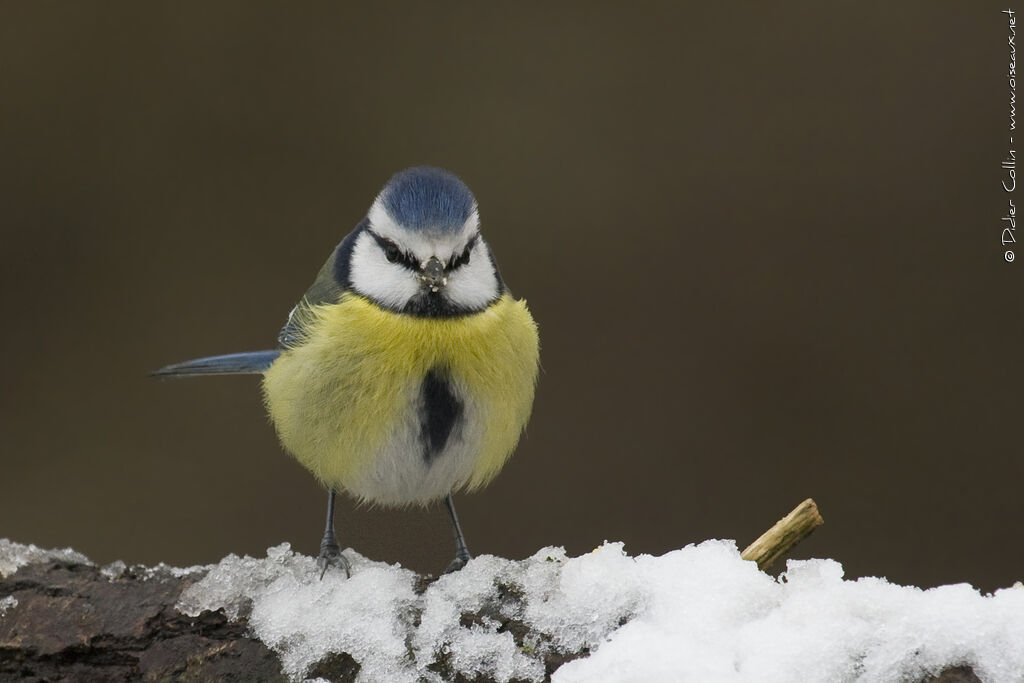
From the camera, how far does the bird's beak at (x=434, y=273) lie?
1346mm

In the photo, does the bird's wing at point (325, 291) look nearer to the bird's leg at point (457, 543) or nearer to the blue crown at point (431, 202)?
the blue crown at point (431, 202)

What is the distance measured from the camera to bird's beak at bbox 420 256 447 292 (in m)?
1.35

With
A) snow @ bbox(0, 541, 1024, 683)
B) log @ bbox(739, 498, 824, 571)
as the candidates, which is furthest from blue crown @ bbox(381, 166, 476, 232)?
log @ bbox(739, 498, 824, 571)

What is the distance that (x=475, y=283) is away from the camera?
1.42 m

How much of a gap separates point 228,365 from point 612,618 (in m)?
0.92

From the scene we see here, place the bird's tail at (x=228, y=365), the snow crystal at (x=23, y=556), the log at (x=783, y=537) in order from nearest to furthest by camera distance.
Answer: the log at (x=783, y=537) < the snow crystal at (x=23, y=556) < the bird's tail at (x=228, y=365)

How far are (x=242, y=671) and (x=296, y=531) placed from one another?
118 centimetres

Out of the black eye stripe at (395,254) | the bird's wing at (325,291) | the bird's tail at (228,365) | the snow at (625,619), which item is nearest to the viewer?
the snow at (625,619)

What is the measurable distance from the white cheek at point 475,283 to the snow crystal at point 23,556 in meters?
0.57

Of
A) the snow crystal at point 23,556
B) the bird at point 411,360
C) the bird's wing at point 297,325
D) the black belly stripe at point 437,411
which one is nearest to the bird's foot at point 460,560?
the bird at point 411,360

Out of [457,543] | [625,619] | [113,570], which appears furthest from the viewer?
[457,543]

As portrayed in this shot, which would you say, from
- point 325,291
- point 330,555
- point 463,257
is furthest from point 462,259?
point 330,555

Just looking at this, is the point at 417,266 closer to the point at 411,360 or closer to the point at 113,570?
the point at 411,360

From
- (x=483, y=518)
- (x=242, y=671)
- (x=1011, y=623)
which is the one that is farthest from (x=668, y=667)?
(x=483, y=518)
